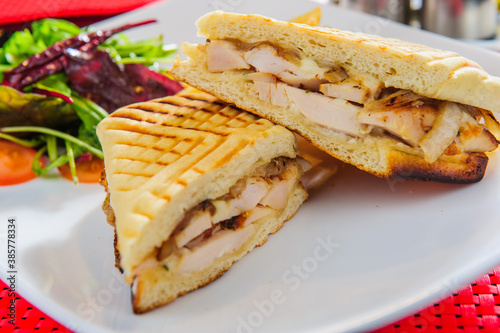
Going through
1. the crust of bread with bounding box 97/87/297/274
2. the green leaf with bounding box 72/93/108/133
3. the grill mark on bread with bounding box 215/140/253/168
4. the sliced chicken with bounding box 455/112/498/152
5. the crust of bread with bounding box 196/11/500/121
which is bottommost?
the green leaf with bounding box 72/93/108/133

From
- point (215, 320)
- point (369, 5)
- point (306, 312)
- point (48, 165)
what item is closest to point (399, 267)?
point (306, 312)

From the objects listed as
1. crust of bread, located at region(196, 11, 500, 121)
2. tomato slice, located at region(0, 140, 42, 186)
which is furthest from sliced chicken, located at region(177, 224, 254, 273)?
tomato slice, located at region(0, 140, 42, 186)

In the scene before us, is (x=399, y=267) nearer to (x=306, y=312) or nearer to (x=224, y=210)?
(x=306, y=312)

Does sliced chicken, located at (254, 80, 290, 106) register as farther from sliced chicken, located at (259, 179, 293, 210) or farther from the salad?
the salad

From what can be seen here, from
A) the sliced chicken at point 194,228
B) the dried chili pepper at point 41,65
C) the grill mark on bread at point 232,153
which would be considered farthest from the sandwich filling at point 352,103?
the dried chili pepper at point 41,65

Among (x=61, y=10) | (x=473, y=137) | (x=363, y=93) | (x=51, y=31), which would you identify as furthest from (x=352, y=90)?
(x=61, y=10)
